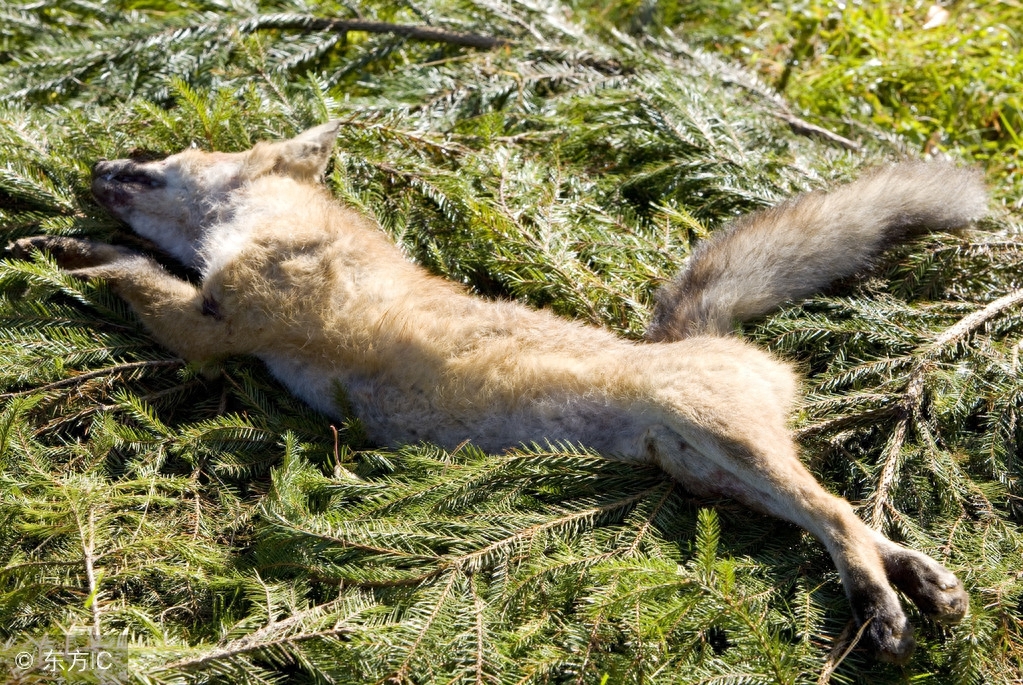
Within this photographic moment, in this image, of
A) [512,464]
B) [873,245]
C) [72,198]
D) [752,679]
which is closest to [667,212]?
[873,245]

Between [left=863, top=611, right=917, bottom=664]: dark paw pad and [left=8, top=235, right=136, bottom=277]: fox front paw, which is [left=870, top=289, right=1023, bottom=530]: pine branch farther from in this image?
[left=8, top=235, right=136, bottom=277]: fox front paw

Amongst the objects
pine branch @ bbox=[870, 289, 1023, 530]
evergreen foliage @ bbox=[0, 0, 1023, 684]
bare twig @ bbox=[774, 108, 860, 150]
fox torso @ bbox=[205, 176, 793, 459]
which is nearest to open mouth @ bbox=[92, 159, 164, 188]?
evergreen foliage @ bbox=[0, 0, 1023, 684]

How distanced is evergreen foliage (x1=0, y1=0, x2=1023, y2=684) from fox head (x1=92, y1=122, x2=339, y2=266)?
14 cm

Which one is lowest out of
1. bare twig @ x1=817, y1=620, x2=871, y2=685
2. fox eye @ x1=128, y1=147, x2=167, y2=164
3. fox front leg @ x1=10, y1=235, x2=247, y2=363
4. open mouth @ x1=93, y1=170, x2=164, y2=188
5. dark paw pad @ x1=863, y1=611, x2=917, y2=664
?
fox front leg @ x1=10, y1=235, x2=247, y2=363

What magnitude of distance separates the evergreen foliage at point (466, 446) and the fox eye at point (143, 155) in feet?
0.18

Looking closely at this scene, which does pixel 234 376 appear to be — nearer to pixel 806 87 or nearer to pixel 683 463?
pixel 683 463

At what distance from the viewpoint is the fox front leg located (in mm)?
3748

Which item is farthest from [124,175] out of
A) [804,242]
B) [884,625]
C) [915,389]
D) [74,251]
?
[884,625]

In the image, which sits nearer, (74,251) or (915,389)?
(915,389)

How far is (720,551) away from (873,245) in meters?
1.71

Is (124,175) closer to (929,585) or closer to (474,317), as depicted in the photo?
(474,317)

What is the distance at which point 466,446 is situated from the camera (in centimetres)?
341

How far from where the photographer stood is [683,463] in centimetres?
320

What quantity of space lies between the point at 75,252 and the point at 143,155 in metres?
0.68
